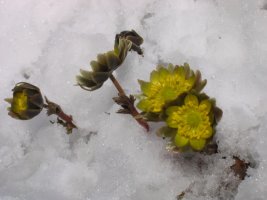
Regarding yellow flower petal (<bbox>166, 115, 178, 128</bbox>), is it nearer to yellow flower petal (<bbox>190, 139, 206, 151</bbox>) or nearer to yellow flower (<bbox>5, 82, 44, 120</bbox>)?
yellow flower petal (<bbox>190, 139, 206, 151</bbox>)

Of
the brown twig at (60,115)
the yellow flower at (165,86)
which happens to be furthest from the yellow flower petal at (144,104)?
the brown twig at (60,115)

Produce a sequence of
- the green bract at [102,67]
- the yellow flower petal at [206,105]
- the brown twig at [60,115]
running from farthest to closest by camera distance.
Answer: the brown twig at [60,115], the green bract at [102,67], the yellow flower petal at [206,105]

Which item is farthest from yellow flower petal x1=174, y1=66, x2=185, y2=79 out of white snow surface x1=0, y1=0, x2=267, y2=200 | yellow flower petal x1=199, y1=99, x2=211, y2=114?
white snow surface x1=0, y1=0, x2=267, y2=200

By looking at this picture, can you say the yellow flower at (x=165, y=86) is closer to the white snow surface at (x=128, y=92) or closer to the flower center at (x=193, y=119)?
the flower center at (x=193, y=119)

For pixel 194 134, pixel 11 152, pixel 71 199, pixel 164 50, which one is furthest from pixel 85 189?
pixel 164 50

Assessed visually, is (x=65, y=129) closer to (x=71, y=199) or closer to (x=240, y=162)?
(x=71, y=199)

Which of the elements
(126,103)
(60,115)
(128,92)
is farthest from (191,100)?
(60,115)
